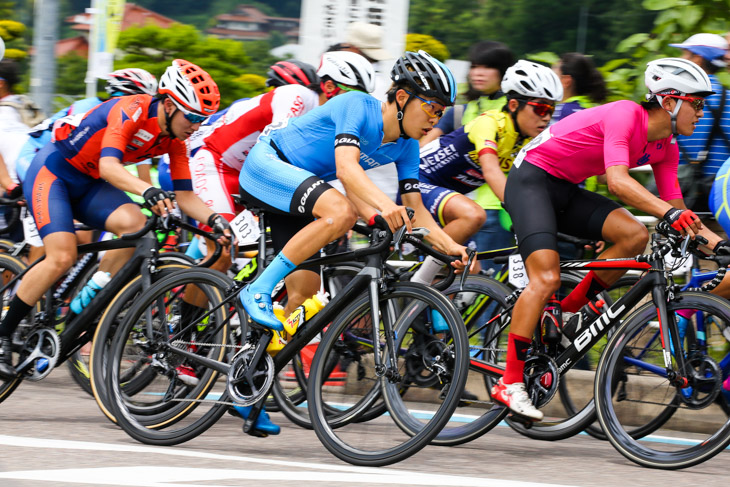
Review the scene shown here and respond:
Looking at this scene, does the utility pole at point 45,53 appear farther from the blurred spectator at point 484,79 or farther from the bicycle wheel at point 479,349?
the bicycle wheel at point 479,349

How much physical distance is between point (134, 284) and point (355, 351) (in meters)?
1.41

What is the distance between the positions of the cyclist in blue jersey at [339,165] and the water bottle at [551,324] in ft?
2.58

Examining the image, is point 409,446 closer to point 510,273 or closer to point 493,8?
point 510,273

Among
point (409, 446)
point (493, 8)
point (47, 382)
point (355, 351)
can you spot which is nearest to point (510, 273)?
point (355, 351)

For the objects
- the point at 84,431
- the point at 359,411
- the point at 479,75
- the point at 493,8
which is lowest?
the point at 493,8

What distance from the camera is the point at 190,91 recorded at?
6.47m

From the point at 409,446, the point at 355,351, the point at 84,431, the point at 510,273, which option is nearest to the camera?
the point at 409,446

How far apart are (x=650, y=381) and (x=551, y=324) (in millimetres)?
639

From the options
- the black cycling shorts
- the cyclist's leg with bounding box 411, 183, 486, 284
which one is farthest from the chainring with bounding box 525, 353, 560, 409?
the cyclist's leg with bounding box 411, 183, 486, 284

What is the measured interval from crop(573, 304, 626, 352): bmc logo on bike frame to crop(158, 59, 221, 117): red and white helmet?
96.7 inches

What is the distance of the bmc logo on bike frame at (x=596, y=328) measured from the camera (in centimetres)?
573

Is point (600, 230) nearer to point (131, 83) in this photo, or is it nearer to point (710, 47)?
point (710, 47)

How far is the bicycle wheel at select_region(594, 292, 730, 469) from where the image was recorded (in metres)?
5.32

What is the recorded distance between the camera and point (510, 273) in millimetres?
6629
